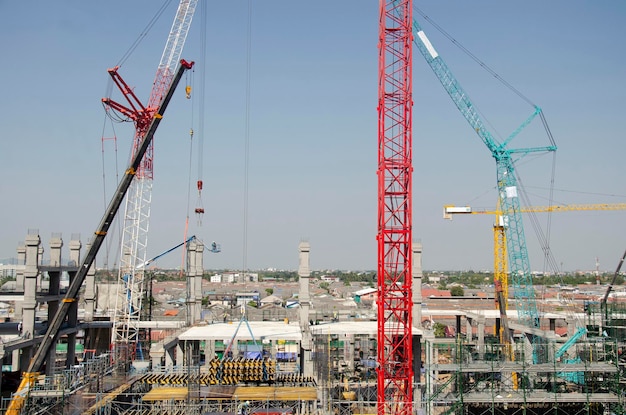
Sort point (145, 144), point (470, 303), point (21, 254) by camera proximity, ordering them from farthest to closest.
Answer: point (470, 303) → point (21, 254) → point (145, 144)

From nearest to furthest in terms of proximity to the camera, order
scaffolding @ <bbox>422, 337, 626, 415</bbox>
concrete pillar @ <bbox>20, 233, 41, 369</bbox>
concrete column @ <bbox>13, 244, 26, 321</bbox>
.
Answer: scaffolding @ <bbox>422, 337, 626, 415</bbox> → concrete pillar @ <bbox>20, 233, 41, 369</bbox> → concrete column @ <bbox>13, 244, 26, 321</bbox>

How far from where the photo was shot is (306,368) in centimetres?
A: 3428

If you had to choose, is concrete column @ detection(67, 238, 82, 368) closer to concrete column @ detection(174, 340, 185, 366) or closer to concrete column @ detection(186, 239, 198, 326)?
concrete column @ detection(174, 340, 185, 366)

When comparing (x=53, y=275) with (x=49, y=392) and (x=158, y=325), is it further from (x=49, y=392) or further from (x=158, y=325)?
(x=49, y=392)

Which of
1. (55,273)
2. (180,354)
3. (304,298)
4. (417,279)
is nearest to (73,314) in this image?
(55,273)

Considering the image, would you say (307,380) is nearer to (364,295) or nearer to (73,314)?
(73,314)

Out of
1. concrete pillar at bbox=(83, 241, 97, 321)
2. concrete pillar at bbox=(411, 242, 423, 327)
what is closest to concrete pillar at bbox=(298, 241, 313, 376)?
concrete pillar at bbox=(411, 242, 423, 327)

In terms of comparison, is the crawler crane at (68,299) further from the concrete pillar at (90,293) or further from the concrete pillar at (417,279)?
the concrete pillar at (417,279)

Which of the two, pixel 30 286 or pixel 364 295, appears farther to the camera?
pixel 364 295

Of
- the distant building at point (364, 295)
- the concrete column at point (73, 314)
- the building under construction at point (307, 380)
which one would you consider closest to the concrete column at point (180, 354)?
the building under construction at point (307, 380)

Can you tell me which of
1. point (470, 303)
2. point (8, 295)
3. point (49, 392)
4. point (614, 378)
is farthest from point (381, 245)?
point (470, 303)

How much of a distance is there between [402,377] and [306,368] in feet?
19.4

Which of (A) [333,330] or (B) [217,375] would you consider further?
(A) [333,330]

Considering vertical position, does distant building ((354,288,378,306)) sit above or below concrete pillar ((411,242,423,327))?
below
